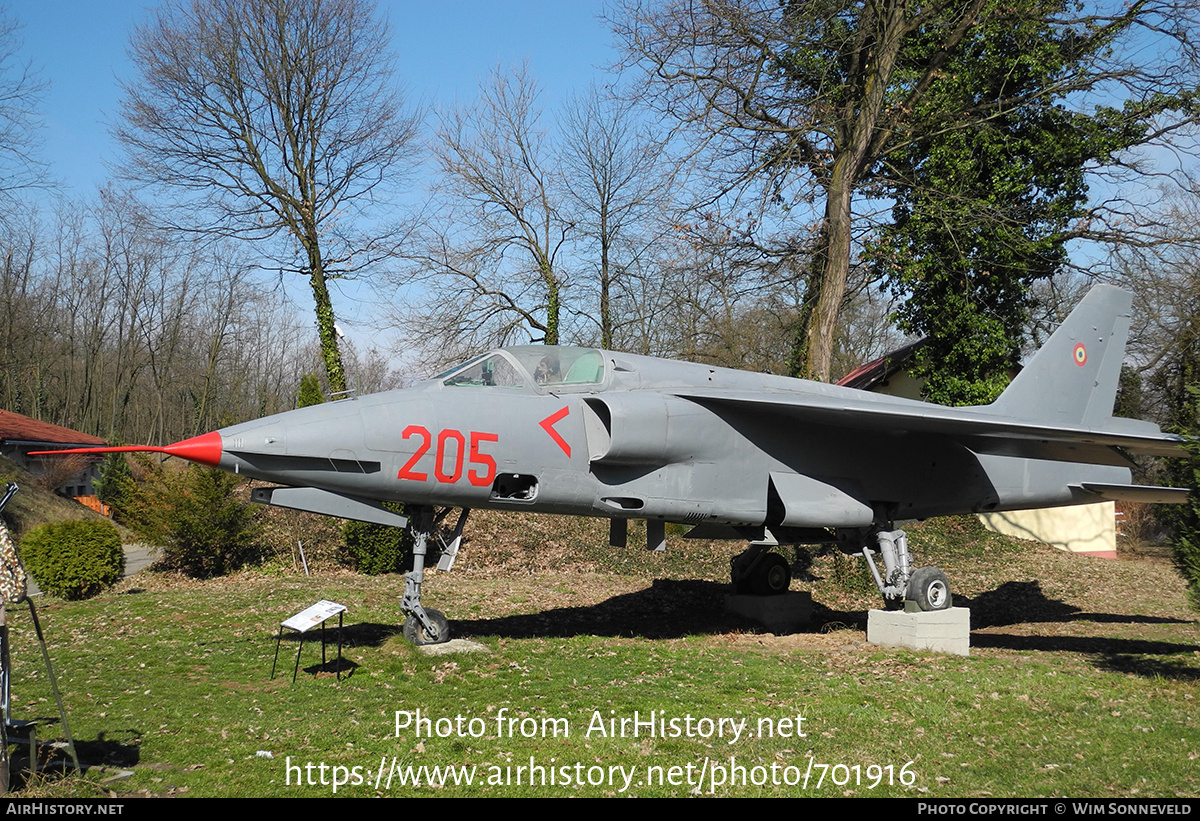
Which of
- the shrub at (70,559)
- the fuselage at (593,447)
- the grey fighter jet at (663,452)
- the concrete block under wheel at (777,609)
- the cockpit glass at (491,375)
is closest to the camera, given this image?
the fuselage at (593,447)

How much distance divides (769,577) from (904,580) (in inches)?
104

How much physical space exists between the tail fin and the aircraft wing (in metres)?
0.96

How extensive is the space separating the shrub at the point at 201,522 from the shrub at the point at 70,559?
192cm

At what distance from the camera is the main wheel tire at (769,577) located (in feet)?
44.0

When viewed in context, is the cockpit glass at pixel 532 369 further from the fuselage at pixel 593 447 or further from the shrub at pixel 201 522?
the shrub at pixel 201 522

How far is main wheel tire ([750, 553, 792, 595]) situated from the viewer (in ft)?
44.0

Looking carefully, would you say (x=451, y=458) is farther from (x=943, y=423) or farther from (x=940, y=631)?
(x=940, y=631)

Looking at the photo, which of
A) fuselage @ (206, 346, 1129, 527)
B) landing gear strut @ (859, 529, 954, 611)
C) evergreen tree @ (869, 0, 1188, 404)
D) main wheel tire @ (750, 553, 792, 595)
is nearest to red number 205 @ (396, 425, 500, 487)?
fuselage @ (206, 346, 1129, 527)

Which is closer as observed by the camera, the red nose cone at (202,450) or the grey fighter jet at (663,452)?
the red nose cone at (202,450)

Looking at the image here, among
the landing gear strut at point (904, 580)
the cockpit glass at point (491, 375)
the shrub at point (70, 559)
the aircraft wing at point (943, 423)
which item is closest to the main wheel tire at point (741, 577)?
the landing gear strut at point (904, 580)

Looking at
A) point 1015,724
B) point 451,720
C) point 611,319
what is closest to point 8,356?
point 611,319

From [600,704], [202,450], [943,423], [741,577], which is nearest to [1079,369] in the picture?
[943,423]

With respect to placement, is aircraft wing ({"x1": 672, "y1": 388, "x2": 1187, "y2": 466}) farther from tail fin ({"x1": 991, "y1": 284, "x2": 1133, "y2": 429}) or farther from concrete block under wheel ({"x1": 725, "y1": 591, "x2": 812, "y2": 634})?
concrete block under wheel ({"x1": 725, "y1": 591, "x2": 812, "y2": 634})

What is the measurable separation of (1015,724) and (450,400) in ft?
20.7
